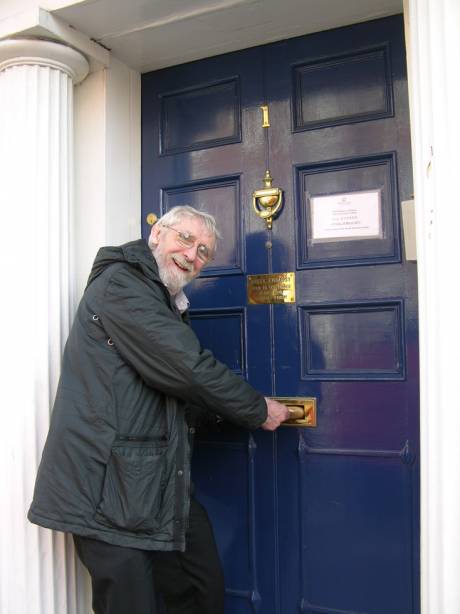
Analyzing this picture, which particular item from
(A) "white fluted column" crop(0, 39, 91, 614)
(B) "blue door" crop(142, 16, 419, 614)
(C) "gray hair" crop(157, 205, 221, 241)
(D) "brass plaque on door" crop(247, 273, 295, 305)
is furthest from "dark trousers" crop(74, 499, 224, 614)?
(C) "gray hair" crop(157, 205, 221, 241)

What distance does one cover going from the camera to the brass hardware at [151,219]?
2773mm

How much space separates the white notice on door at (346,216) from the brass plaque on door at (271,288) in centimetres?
21

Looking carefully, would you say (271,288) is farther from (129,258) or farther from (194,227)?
(129,258)

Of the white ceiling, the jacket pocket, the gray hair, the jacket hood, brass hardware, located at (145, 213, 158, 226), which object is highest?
the white ceiling

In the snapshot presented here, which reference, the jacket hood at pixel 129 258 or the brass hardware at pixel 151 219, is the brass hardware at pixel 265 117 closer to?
the brass hardware at pixel 151 219

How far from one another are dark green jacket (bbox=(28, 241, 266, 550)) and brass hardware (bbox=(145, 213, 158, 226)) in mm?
710

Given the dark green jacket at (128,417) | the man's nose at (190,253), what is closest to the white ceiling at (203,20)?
the man's nose at (190,253)

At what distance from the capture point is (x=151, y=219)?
278 centimetres

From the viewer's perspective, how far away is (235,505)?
2.52 metres

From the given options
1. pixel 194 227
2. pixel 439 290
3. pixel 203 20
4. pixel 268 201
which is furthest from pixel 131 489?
pixel 203 20

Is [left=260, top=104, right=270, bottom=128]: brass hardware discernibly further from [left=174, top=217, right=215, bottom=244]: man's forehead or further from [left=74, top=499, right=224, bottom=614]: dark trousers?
[left=74, top=499, right=224, bottom=614]: dark trousers

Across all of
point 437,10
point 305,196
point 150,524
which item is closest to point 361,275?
point 305,196

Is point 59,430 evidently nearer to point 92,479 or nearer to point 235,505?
point 92,479

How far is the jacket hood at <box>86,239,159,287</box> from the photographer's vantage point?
2115 mm
